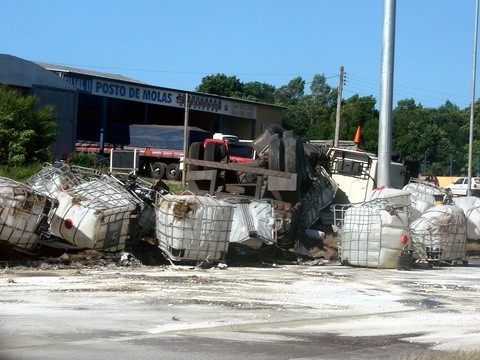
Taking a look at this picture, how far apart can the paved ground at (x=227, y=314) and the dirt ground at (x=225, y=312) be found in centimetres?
1

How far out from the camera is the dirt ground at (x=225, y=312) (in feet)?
28.7

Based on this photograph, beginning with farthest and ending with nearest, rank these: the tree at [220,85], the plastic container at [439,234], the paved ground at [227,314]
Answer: the tree at [220,85]
the plastic container at [439,234]
the paved ground at [227,314]

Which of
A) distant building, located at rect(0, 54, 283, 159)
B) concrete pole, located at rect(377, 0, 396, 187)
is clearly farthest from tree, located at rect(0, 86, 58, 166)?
concrete pole, located at rect(377, 0, 396, 187)

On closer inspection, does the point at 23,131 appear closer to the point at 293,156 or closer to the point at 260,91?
the point at 293,156

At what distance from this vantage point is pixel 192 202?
1658 cm

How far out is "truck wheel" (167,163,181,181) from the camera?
45.7 meters

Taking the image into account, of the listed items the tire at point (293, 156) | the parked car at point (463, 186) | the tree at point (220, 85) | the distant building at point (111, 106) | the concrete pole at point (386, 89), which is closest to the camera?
the tire at point (293, 156)

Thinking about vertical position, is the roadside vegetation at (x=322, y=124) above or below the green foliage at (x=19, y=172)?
above

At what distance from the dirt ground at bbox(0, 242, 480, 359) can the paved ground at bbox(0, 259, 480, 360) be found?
0.01 m

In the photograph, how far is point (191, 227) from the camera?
54.1 feet

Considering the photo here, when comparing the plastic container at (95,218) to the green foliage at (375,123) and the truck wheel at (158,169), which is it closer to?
the truck wheel at (158,169)

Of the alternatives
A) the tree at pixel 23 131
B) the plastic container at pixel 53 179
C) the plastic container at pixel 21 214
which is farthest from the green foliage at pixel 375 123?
the plastic container at pixel 21 214

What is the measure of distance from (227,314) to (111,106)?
51070 millimetres

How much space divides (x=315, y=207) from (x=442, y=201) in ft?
16.0
